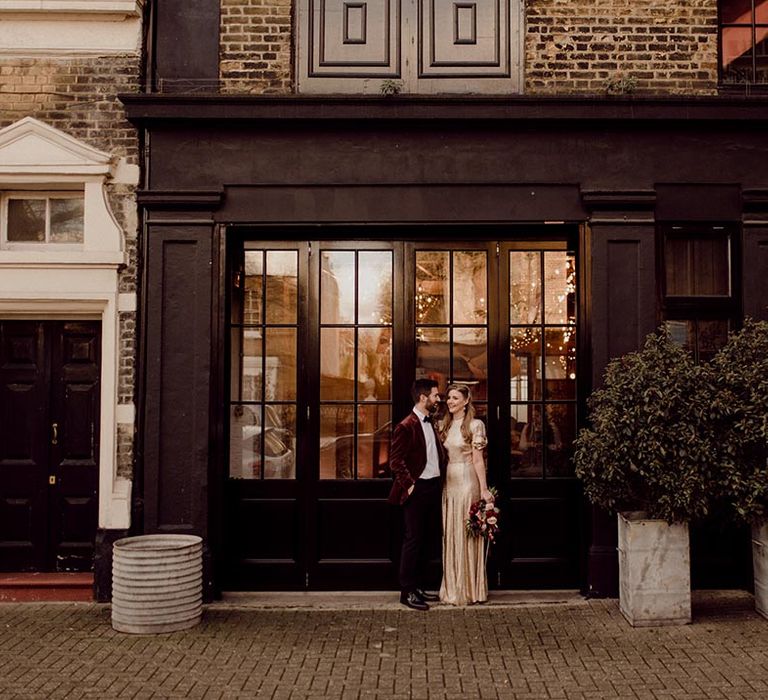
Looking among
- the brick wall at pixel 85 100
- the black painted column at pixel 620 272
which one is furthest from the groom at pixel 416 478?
the brick wall at pixel 85 100

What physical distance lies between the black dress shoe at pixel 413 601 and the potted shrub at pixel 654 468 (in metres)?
1.71

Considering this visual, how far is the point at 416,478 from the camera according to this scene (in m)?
7.24

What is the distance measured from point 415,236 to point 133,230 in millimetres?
2692

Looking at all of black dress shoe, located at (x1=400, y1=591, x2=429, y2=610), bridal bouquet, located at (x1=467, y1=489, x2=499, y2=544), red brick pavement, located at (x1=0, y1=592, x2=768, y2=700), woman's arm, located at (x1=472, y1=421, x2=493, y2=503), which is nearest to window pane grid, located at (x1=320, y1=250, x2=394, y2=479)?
woman's arm, located at (x1=472, y1=421, x2=493, y2=503)

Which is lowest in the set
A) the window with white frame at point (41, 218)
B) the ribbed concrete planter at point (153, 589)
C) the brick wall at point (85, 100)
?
the ribbed concrete planter at point (153, 589)

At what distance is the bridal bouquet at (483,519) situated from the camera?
710cm

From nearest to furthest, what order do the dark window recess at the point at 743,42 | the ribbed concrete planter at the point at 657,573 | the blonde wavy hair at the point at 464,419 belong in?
the ribbed concrete planter at the point at 657,573
the blonde wavy hair at the point at 464,419
the dark window recess at the point at 743,42

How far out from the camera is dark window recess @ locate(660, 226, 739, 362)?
7.77m

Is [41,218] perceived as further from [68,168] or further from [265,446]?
[265,446]

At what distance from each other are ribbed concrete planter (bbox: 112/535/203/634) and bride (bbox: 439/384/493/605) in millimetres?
2258

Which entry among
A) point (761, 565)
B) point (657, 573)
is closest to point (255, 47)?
point (657, 573)

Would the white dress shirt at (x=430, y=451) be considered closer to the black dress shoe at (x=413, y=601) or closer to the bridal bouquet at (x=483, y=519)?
the bridal bouquet at (x=483, y=519)

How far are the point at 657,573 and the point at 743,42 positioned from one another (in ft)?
17.1

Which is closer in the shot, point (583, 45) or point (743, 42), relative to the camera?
point (583, 45)
